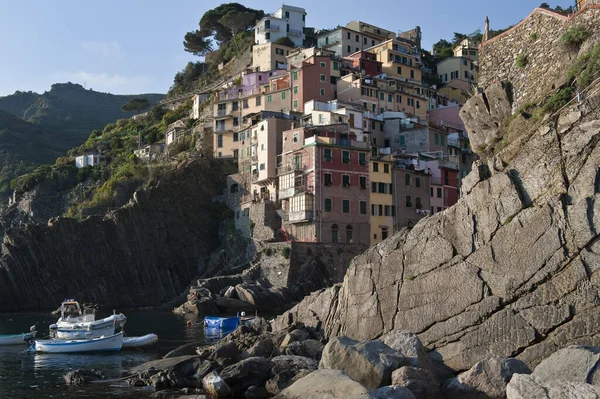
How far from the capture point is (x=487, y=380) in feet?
69.0

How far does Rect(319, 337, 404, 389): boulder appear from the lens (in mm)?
22578

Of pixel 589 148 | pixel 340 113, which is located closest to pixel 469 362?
pixel 589 148

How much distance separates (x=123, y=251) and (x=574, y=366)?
66897mm

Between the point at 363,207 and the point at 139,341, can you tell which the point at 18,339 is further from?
the point at 363,207

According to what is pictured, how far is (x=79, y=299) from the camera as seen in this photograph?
7475 centimetres

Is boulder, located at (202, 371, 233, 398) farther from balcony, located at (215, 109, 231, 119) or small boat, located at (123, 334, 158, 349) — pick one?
balcony, located at (215, 109, 231, 119)

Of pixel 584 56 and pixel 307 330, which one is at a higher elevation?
→ pixel 584 56

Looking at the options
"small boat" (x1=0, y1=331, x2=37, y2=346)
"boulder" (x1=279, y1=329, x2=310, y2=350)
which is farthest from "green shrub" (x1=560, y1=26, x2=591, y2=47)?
"small boat" (x1=0, y1=331, x2=37, y2=346)

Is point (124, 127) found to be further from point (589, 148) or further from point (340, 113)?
point (589, 148)

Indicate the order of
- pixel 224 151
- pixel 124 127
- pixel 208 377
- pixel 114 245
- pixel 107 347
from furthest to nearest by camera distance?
pixel 124 127, pixel 224 151, pixel 114 245, pixel 107 347, pixel 208 377

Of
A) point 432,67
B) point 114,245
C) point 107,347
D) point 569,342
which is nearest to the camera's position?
point 569,342

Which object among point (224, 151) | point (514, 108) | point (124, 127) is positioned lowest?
point (514, 108)

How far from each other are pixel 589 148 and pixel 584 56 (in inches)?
151

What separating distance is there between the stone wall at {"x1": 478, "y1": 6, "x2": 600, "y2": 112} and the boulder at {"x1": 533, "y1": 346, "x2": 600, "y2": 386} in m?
11.6
